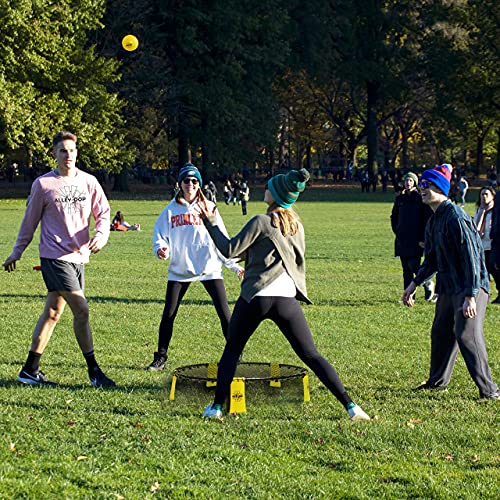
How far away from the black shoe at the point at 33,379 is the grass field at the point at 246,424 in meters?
0.09

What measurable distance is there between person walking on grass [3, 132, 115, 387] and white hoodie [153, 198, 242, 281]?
117cm

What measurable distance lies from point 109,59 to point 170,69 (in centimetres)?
668

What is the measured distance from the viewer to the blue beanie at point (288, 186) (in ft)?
23.7

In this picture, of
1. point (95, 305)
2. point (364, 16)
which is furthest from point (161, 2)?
point (95, 305)

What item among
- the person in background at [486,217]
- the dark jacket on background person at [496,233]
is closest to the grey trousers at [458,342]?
the dark jacket on background person at [496,233]

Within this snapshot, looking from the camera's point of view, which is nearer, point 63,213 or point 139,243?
point 63,213

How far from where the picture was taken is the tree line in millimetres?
51875

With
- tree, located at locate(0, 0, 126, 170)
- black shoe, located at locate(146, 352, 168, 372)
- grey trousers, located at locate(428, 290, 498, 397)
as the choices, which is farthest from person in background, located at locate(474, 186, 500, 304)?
tree, located at locate(0, 0, 126, 170)

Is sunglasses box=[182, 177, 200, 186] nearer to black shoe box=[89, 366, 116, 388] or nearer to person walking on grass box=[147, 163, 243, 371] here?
person walking on grass box=[147, 163, 243, 371]

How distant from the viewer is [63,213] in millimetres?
8398

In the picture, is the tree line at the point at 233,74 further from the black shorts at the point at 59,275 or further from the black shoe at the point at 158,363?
the black shorts at the point at 59,275

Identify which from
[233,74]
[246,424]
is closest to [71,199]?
[246,424]

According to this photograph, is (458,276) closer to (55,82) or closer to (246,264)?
(246,264)

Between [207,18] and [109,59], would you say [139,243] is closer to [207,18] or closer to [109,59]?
[109,59]
